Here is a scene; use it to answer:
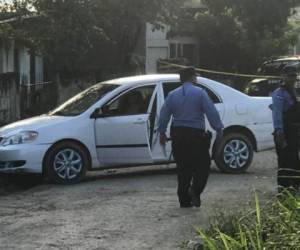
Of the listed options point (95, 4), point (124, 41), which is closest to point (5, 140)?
point (95, 4)

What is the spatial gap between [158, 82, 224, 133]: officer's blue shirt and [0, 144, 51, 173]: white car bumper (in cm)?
268

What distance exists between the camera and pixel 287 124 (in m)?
8.48

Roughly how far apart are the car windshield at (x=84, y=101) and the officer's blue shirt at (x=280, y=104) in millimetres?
3316

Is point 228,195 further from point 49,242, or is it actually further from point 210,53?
point 210,53

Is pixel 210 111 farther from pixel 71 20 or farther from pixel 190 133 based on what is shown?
pixel 71 20

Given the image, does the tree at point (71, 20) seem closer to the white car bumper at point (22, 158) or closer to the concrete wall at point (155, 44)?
the white car bumper at point (22, 158)

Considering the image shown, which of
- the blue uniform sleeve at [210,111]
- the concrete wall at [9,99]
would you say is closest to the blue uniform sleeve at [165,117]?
the blue uniform sleeve at [210,111]

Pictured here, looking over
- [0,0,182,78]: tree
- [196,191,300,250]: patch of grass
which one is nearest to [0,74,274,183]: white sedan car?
[196,191,300,250]: patch of grass

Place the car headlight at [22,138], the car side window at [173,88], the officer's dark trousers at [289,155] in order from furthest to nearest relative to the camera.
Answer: the car side window at [173,88] → the car headlight at [22,138] → the officer's dark trousers at [289,155]

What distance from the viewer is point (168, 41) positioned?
32.2 meters

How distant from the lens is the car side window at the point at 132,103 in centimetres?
1083

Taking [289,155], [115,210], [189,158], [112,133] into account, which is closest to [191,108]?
[189,158]

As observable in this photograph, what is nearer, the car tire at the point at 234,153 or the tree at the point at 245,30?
the car tire at the point at 234,153

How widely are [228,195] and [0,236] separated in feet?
10.3
